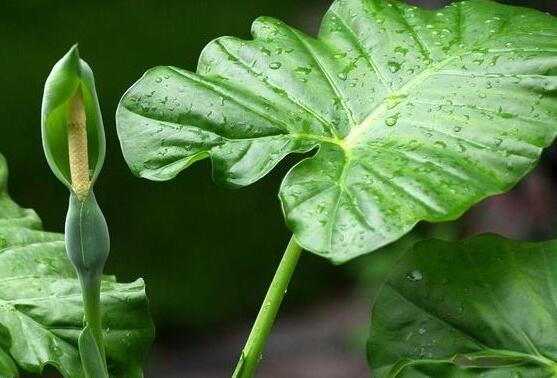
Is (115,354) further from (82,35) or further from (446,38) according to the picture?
(82,35)

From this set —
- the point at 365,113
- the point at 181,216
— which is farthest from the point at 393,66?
the point at 181,216

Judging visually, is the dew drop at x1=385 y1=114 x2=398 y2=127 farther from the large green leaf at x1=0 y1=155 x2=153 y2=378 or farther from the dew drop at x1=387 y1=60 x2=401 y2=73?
the large green leaf at x1=0 y1=155 x2=153 y2=378

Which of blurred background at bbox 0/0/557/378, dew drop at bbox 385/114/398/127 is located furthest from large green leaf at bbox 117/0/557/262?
blurred background at bbox 0/0/557/378

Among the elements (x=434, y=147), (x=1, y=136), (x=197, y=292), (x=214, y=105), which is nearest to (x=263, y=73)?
(x=214, y=105)

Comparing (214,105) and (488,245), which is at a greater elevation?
(214,105)

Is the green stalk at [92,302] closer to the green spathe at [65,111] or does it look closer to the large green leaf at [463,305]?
the green spathe at [65,111]
